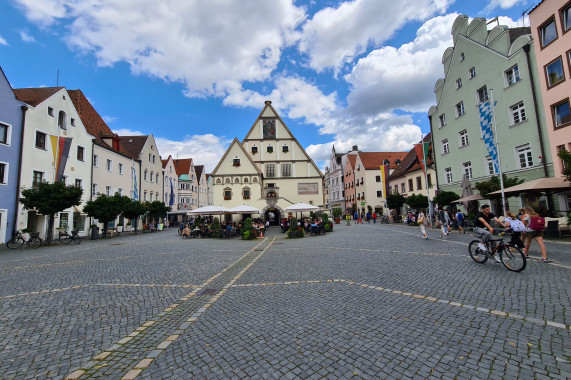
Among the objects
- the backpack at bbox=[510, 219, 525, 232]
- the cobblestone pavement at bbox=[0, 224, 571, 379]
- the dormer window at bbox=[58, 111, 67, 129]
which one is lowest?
the cobblestone pavement at bbox=[0, 224, 571, 379]

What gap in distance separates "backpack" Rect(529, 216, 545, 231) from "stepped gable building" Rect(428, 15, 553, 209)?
41.6 ft

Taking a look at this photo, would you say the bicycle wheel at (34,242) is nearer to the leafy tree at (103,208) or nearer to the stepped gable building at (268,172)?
the leafy tree at (103,208)

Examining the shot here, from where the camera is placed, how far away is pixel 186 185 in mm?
60219

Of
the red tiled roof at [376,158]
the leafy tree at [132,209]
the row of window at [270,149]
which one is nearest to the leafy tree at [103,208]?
the leafy tree at [132,209]

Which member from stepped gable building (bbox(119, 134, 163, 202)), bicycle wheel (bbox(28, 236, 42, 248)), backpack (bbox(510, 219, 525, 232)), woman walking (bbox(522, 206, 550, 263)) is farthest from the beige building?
stepped gable building (bbox(119, 134, 163, 202))

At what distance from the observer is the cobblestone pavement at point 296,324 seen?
342cm

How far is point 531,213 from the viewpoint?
29.7 ft

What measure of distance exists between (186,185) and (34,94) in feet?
118

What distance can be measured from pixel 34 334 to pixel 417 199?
3008cm

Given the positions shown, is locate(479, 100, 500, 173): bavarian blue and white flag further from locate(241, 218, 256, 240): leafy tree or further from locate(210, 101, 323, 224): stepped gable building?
locate(210, 101, 323, 224): stepped gable building

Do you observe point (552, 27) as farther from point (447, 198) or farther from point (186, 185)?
point (186, 185)

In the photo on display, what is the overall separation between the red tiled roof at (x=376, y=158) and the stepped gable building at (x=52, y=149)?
4476 centimetres

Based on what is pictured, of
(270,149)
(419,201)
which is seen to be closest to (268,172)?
(270,149)

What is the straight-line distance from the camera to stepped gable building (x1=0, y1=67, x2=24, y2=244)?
19922 millimetres
